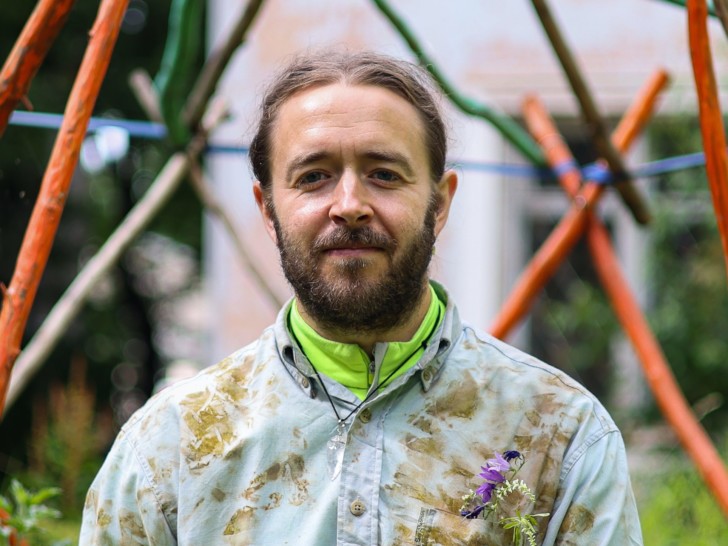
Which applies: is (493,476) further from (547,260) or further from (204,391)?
(547,260)


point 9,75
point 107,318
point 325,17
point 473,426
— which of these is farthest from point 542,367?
point 107,318

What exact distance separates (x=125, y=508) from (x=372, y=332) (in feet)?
1.66

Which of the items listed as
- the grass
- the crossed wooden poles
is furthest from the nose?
the grass

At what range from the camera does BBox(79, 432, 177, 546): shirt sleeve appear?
189 cm

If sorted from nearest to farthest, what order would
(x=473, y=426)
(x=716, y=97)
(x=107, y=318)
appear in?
(x=473, y=426), (x=716, y=97), (x=107, y=318)

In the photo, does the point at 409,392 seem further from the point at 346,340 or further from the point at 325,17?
the point at 325,17

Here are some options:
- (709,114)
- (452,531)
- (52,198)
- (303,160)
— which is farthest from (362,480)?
(709,114)

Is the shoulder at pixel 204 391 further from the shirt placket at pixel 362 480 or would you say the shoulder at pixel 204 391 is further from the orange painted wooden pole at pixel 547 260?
the orange painted wooden pole at pixel 547 260

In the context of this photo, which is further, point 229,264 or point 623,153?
point 229,264

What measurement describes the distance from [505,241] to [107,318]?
5.05m

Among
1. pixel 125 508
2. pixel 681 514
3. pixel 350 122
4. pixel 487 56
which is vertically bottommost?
pixel 681 514

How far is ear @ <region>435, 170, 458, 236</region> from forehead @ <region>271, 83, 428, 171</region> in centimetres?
10

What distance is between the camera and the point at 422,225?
1964 mm

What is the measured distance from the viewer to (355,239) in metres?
1.89
